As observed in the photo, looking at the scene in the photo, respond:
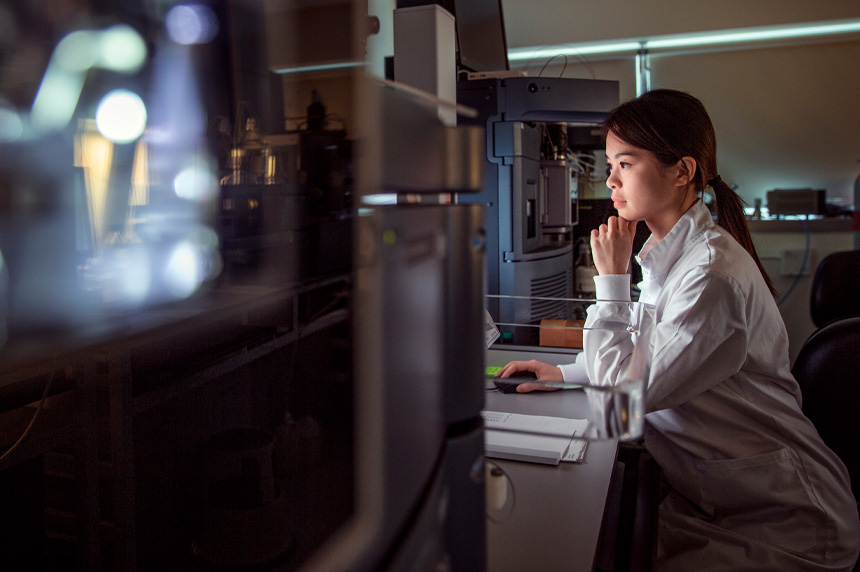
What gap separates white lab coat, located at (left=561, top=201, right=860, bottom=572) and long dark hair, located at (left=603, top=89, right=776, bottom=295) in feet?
0.73

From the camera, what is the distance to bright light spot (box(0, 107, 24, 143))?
259 mm

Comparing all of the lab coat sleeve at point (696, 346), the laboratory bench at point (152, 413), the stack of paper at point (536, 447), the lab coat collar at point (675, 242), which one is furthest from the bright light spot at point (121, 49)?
the lab coat collar at point (675, 242)

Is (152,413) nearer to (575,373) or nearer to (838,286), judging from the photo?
(575,373)

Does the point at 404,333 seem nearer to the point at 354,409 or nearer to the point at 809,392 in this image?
the point at 354,409

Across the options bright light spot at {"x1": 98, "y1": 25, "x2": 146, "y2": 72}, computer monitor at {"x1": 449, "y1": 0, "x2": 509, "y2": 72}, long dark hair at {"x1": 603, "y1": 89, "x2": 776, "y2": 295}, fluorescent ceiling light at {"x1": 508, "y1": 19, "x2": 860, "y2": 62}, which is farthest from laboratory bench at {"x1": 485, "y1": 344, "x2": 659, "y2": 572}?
fluorescent ceiling light at {"x1": 508, "y1": 19, "x2": 860, "y2": 62}

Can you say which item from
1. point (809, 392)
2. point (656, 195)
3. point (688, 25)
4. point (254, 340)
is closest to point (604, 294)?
point (656, 195)

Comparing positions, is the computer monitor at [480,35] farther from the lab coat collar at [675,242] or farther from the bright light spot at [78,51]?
the bright light spot at [78,51]

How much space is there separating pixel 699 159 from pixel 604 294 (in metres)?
0.32

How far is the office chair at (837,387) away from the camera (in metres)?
1.17

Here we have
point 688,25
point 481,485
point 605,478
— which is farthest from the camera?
point 688,25


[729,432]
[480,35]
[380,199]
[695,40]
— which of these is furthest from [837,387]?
[695,40]

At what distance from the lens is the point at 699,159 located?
4.12ft

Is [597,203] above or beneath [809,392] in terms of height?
above

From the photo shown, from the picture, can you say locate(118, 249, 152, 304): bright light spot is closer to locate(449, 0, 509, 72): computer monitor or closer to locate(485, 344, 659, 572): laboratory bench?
locate(485, 344, 659, 572): laboratory bench
